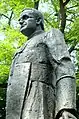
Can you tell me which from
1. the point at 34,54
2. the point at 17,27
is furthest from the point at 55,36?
the point at 17,27

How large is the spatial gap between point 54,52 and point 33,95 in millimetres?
563

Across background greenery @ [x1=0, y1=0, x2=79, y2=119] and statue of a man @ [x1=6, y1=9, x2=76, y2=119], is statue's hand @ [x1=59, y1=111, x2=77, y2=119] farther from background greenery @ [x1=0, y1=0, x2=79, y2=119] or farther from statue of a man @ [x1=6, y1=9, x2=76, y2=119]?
background greenery @ [x1=0, y1=0, x2=79, y2=119]

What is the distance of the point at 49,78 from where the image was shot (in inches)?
159

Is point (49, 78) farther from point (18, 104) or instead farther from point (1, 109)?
point (1, 109)

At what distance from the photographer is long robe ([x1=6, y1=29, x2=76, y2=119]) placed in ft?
12.5

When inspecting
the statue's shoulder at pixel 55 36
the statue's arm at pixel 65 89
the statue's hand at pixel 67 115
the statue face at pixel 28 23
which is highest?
the statue face at pixel 28 23

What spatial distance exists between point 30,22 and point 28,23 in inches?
1.1

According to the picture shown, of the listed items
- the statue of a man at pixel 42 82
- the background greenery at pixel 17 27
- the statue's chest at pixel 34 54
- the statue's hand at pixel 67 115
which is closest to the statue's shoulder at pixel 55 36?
the statue of a man at pixel 42 82

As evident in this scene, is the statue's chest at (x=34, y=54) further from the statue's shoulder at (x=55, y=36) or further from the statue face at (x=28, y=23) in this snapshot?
the statue face at (x=28, y=23)

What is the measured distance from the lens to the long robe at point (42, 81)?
3.81 meters

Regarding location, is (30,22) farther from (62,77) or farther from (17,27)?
(17,27)

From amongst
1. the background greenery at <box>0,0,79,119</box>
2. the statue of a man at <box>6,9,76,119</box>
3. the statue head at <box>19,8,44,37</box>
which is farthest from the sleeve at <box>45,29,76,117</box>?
the background greenery at <box>0,0,79,119</box>

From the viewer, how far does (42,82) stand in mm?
3977

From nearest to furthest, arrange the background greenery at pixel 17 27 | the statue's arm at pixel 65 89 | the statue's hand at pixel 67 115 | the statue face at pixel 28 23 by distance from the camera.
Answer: the statue's hand at pixel 67 115, the statue's arm at pixel 65 89, the statue face at pixel 28 23, the background greenery at pixel 17 27
